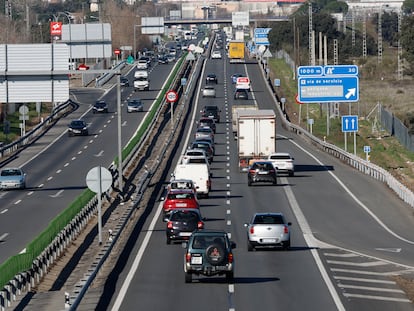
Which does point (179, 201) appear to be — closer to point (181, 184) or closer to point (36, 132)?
point (181, 184)

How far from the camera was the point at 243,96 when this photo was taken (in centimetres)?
12306

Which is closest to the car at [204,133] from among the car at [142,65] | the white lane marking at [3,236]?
the white lane marking at [3,236]

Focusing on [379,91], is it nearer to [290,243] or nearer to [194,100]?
[194,100]

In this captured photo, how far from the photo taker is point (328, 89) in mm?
74688

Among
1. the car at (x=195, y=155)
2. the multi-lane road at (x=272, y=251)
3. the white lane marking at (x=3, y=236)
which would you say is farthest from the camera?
the car at (x=195, y=155)

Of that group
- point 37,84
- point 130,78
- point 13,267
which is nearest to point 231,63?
point 130,78

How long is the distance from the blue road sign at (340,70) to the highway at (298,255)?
23.6 ft

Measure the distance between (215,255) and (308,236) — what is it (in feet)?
43.8

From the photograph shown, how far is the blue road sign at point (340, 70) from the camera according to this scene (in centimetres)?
7362

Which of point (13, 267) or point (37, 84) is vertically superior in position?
point (37, 84)

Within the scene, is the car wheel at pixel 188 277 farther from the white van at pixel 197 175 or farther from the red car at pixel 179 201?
the white van at pixel 197 175

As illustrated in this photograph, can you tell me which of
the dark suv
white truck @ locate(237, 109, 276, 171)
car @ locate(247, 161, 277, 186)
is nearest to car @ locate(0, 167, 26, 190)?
car @ locate(247, 161, 277, 186)

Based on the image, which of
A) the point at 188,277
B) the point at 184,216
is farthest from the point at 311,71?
the point at 188,277

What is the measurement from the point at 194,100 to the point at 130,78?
31313 mm
